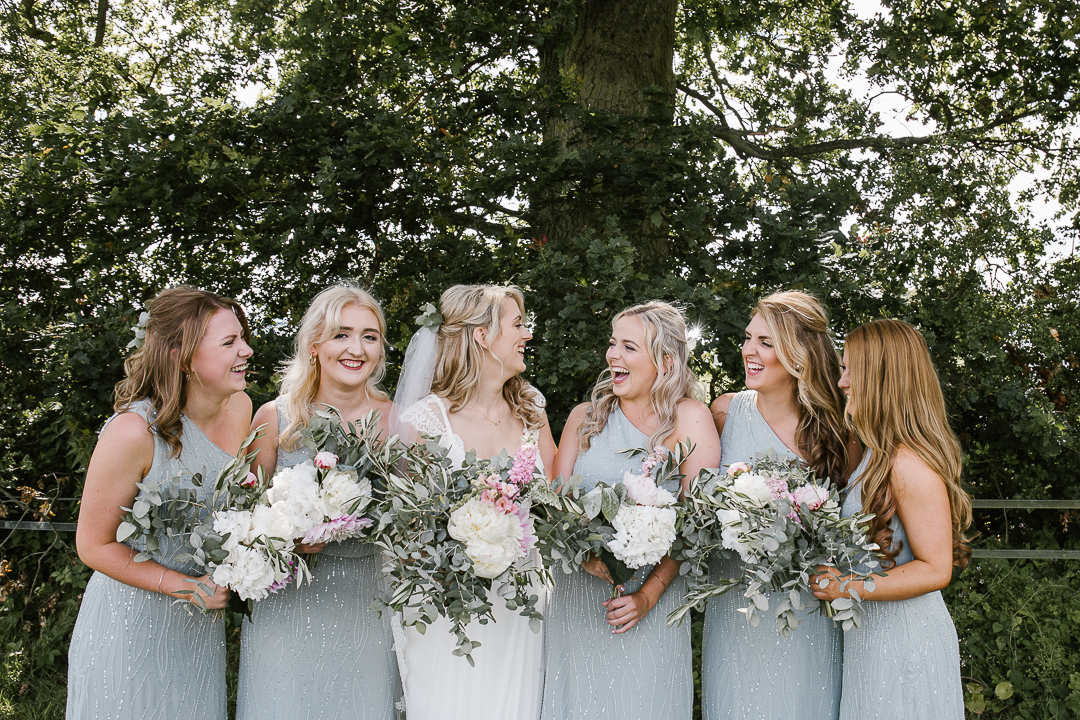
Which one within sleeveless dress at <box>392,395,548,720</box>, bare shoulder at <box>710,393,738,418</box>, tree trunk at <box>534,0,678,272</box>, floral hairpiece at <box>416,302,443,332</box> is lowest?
sleeveless dress at <box>392,395,548,720</box>

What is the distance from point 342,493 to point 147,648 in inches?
37.7

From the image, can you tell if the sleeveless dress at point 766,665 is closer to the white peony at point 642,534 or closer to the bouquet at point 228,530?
the white peony at point 642,534

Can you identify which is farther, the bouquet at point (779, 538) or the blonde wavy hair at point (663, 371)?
the blonde wavy hair at point (663, 371)

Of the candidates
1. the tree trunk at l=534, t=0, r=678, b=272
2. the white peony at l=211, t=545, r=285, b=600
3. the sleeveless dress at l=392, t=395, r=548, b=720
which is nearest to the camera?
the white peony at l=211, t=545, r=285, b=600

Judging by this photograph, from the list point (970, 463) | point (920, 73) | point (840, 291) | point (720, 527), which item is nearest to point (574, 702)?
point (720, 527)

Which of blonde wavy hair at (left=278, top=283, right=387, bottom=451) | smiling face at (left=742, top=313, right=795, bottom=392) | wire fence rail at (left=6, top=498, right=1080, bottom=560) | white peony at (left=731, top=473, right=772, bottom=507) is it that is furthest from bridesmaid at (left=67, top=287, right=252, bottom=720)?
wire fence rail at (left=6, top=498, right=1080, bottom=560)

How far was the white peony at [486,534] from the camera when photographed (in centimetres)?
271

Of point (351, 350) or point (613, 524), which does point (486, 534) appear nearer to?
point (613, 524)

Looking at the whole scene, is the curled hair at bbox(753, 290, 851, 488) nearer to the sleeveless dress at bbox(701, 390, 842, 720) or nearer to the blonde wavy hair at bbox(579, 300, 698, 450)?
the sleeveless dress at bbox(701, 390, 842, 720)

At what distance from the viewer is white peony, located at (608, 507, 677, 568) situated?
2857mm

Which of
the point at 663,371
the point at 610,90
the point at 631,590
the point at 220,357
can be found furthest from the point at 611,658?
the point at 610,90

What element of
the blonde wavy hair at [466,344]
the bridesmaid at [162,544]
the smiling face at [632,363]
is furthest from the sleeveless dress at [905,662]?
the bridesmaid at [162,544]

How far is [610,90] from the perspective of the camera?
6191 millimetres

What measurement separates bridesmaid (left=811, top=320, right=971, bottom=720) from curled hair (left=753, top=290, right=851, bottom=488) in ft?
1.13
